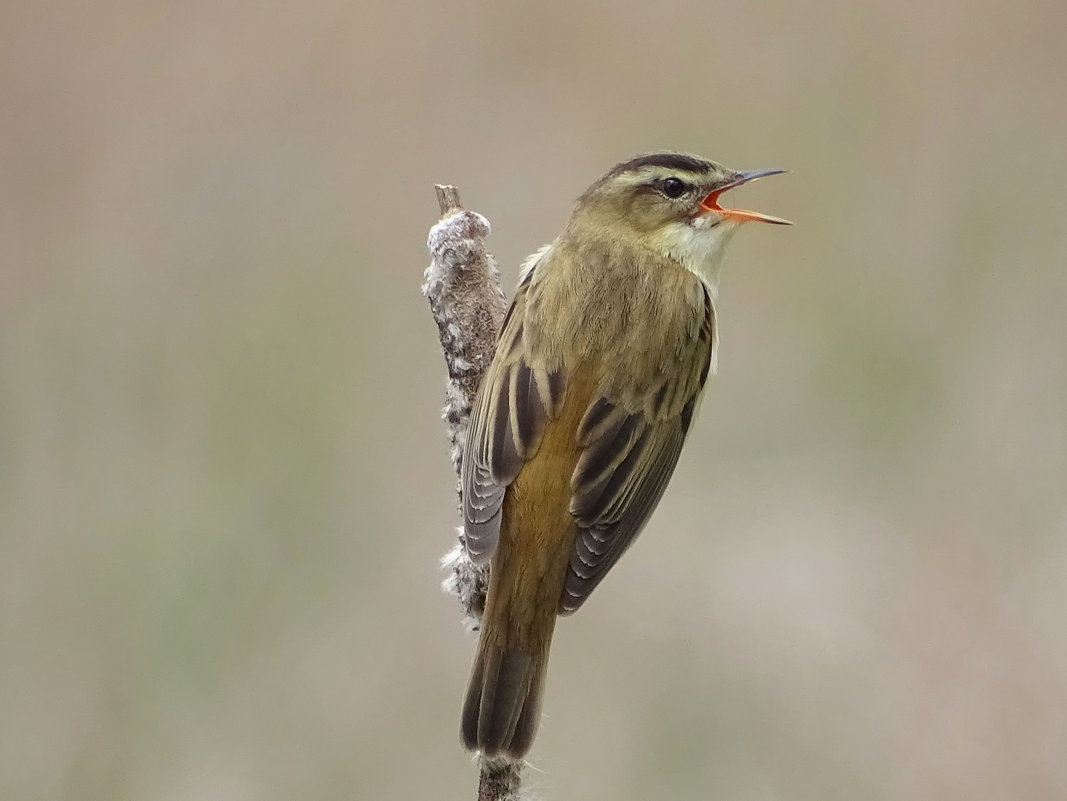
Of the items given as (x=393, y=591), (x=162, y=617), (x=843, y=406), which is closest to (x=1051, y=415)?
(x=843, y=406)

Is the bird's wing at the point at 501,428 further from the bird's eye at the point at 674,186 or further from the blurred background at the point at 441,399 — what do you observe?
the blurred background at the point at 441,399

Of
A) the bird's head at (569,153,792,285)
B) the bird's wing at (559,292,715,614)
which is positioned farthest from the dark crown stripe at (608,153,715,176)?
the bird's wing at (559,292,715,614)

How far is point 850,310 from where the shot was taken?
6.39 meters

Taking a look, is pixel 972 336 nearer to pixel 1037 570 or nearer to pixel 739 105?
pixel 1037 570

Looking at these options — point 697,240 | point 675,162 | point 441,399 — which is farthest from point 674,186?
point 441,399

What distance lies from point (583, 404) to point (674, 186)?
0.88m

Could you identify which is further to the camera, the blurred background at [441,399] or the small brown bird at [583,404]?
the blurred background at [441,399]

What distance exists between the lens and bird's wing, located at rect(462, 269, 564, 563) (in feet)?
11.0

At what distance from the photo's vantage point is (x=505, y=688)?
327cm

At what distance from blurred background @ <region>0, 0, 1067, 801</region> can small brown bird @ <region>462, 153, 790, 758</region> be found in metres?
1.09

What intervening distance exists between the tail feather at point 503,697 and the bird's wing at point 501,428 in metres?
0.26

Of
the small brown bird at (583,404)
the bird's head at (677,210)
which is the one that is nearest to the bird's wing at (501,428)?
the small brown bird at (583,404)

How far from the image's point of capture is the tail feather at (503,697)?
3.17 meters

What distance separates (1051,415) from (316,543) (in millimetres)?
3352
